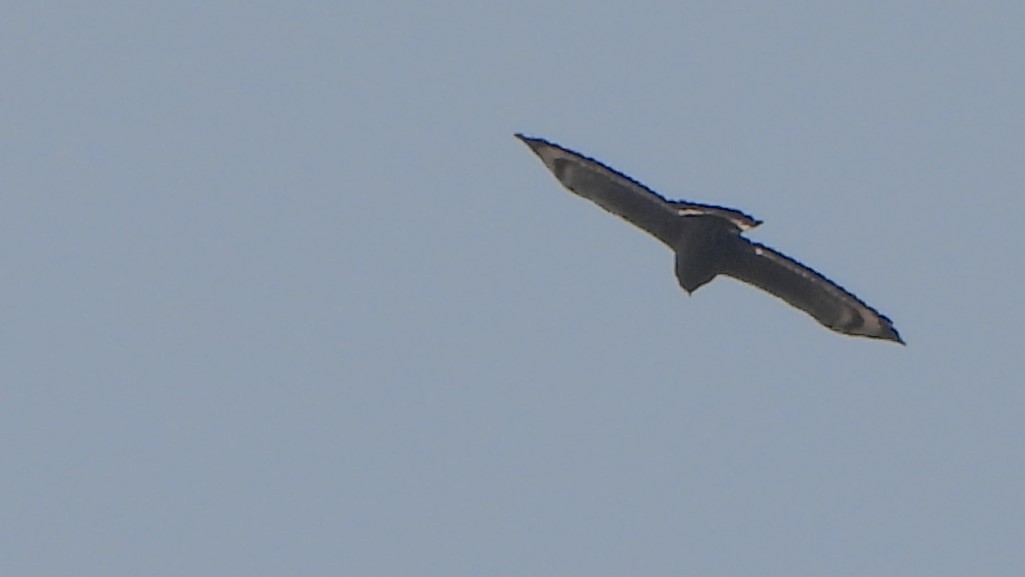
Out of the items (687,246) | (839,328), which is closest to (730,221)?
(687,246)

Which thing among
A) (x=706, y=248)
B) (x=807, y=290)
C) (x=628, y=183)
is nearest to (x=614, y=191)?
(x=628, y=183)

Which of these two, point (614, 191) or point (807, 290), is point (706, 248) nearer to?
point (614, 191)

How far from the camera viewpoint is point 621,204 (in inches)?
977

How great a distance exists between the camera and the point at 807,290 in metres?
25.4

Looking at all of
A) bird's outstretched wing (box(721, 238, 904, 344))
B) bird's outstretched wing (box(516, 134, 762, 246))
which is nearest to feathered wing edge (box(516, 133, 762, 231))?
bird's outstretched wing (box(516, 134, 762, 246))

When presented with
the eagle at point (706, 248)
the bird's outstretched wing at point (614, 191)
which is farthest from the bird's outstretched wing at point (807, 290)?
the bird's outstretched wing at point (614, 191)

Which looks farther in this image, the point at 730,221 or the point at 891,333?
the point at 891,333

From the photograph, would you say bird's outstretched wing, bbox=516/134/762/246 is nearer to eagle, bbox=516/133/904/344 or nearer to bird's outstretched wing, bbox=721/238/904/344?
eagle, bbox=516/133/904/344

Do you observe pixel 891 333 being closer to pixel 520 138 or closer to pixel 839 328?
pixel 839 328

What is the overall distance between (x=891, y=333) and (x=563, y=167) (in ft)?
13.8

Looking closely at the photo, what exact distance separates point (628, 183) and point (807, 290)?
2.52 m

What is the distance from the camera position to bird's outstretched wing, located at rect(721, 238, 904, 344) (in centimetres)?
2514

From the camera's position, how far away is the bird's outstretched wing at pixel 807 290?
25.1 meters

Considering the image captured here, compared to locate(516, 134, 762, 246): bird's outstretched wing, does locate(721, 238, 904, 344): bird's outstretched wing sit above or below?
below
